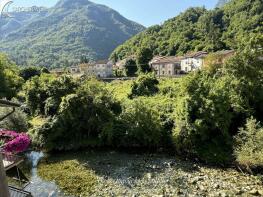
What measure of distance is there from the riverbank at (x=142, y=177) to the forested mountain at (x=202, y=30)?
2413 inches

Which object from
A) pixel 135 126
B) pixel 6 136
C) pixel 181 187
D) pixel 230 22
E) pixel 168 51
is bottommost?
pixel 181 187

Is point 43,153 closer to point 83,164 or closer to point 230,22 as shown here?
point 83,164

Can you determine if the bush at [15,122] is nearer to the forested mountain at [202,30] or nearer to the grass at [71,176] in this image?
the grass at [71,176]

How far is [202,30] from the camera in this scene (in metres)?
113

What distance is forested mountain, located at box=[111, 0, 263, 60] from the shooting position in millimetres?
96062

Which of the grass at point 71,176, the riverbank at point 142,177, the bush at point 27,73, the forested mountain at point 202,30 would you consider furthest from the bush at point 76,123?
the forested mountain at point 202,30

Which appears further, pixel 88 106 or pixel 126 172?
pixel 88 106

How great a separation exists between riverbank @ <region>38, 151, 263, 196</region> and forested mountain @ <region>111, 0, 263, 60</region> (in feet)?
201

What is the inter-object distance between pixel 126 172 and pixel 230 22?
321 feet

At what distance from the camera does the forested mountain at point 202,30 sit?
96.1 m

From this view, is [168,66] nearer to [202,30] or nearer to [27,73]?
[202,30]

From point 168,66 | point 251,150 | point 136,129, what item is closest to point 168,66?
point 168,66

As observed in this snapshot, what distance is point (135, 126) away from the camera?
31.4 m

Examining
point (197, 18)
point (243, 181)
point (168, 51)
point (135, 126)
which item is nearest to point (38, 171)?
point (135, 126)
